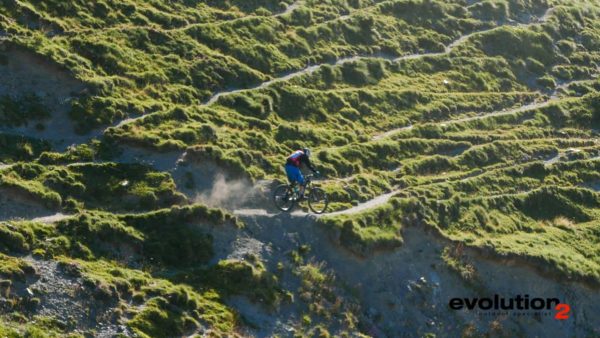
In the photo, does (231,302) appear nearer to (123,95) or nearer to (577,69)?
(123,95)

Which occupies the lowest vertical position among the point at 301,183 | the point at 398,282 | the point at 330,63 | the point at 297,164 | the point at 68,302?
the point at 398,282

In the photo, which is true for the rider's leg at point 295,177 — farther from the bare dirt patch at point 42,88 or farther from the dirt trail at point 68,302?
the dirt trail at point 68,302

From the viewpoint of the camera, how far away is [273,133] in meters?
56.5

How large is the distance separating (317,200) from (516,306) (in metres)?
11.9

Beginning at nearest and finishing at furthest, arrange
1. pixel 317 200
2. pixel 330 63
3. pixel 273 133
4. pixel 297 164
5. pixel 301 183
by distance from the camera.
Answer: pixel 297 164, pixel 301 183, pixel 317 200, pixel 273 133, pixel 330 63

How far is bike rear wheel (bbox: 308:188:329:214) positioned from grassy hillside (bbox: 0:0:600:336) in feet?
3.85

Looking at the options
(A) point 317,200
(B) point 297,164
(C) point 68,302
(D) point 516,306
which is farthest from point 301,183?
(C) point 68,302

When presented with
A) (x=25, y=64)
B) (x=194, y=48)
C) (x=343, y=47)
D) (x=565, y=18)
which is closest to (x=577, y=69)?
(x=565, y=18)

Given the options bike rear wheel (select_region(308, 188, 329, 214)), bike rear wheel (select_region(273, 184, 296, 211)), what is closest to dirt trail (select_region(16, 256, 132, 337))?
bike rear wheel (select_region(273, 184, 296, 211))

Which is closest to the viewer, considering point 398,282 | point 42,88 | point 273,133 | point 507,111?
point 398,282

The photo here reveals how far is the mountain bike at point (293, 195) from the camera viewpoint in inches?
1801

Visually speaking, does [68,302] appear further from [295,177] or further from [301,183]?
[301,183]

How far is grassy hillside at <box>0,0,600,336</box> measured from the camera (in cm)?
4041

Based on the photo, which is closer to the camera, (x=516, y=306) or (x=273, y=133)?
(x=516, y=306)
